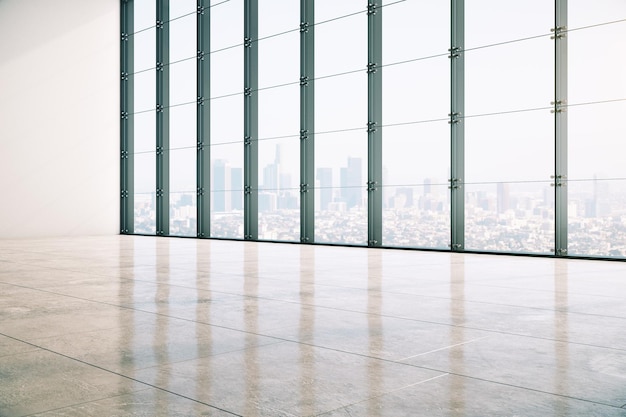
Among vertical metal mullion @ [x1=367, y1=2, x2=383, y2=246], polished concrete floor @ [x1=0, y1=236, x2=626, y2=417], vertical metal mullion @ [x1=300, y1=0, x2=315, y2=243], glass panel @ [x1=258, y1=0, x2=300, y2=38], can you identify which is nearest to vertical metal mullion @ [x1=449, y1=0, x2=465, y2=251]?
vertical metal mullion @ [x1=367, y1=2, x2=383, y2=246]

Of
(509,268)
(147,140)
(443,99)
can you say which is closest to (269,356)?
(509,268)

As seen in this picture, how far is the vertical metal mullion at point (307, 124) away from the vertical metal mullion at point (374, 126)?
74.1 inches

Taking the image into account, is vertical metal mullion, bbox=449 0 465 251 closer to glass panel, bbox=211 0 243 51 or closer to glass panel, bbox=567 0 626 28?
glass panel, bbox=567 0 626 28

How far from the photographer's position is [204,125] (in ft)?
70.0

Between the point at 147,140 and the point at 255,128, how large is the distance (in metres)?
5.56

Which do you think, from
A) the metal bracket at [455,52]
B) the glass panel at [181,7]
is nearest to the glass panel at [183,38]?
the glass panel at [181,7]

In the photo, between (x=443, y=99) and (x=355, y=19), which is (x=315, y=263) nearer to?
(x=443, y=99)

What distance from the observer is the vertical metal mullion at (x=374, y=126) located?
16.9 m

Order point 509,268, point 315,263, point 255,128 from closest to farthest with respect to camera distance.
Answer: point 509,268, point 315,263, point 255,128

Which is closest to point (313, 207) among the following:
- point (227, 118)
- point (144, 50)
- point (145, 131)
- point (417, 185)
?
point (417, 185)

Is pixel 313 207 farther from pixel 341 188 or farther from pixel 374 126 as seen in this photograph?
pixel 374 126

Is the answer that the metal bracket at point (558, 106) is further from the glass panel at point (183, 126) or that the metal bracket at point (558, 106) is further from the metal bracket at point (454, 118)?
the glass panel at point (183, 126)

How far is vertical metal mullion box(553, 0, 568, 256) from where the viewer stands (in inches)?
539

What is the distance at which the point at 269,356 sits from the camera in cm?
441
